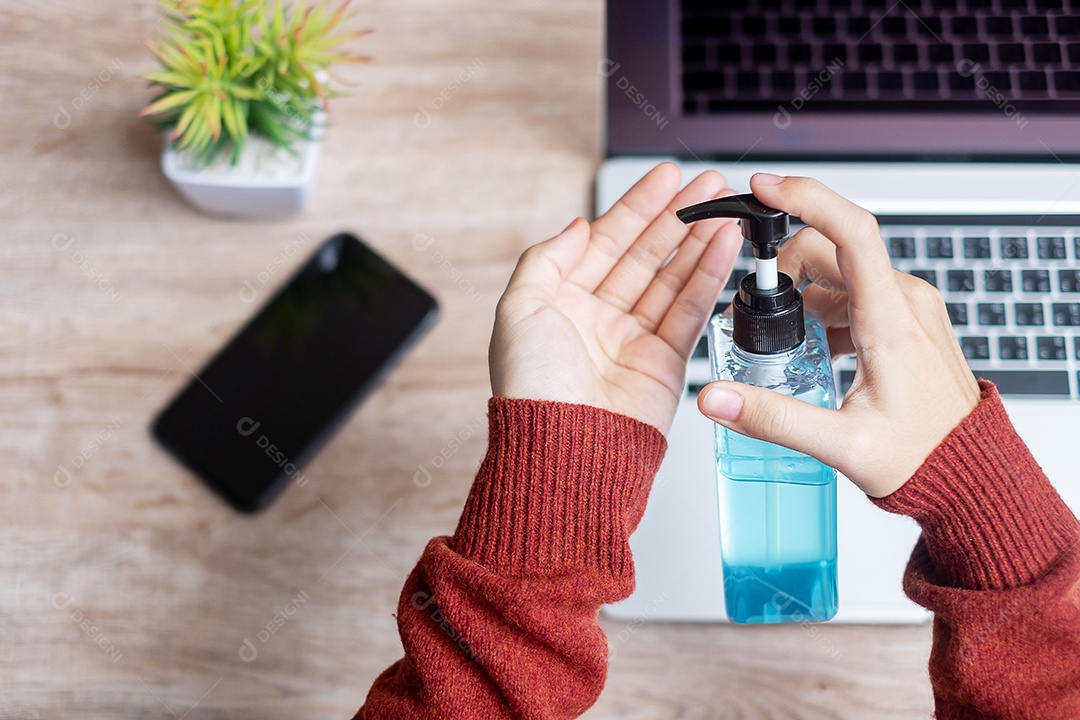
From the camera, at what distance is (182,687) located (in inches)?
29.1

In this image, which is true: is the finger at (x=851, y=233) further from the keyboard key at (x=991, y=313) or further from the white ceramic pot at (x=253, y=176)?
the white ceramic pot at (x=253, y=176)

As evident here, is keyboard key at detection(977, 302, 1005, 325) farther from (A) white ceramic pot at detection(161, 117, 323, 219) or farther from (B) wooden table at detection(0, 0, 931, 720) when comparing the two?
(A) white ceramic pot at detection(161, 117, 323, 219)

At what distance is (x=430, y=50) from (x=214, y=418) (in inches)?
17.0

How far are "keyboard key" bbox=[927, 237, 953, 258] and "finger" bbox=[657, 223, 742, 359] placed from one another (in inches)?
7.0

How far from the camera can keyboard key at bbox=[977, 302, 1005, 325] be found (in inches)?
28.8

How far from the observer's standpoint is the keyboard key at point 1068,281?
2.42 ft

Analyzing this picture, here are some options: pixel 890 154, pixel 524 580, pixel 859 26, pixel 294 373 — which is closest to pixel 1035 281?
pixel 890 154

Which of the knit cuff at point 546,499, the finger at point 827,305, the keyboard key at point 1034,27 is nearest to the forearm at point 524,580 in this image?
the knit cuff at point 546,499

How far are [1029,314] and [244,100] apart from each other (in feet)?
2.31

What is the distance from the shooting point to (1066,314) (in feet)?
2.39

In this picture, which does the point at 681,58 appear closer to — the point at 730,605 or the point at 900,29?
the point at 900,29
